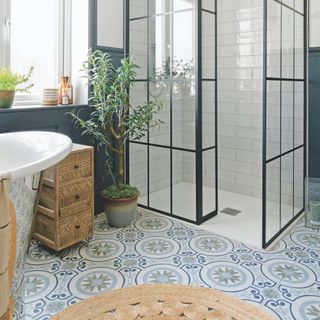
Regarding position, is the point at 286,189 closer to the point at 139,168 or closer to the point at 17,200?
the point at 139,168

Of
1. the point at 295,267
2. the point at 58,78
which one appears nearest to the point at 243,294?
the point at 295,267

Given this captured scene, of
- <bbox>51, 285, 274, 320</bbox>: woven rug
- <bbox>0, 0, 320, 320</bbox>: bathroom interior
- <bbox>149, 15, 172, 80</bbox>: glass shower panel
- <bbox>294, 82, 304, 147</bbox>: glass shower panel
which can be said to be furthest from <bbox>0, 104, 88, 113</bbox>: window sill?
<bbox>294, 82, 304, 147</bbox>: glass shower panel

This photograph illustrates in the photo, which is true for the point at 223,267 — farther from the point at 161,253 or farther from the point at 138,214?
the point at 138,214

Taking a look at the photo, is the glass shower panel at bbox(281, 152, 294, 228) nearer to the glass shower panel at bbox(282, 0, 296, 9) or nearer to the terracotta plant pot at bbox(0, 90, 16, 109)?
the glass shower panel at bbox(282, 0, 296, 9)

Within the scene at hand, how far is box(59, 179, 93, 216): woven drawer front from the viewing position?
91.2 inches

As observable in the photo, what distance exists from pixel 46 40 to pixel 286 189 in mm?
2216

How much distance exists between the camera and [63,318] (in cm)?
171

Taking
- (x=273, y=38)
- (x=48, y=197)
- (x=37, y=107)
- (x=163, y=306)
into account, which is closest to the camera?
(x=163, y=306)

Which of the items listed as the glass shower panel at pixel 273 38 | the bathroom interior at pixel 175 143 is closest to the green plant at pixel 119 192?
the bathroom interior at pixel 175 143

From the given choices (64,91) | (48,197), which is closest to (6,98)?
(64,91)

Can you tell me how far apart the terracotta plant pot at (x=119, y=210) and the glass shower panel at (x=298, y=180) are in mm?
1294

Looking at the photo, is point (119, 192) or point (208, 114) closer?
point (119, 192)

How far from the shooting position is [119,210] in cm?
278

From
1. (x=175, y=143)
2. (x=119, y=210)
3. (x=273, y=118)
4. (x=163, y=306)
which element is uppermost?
(x=273, y=118)
